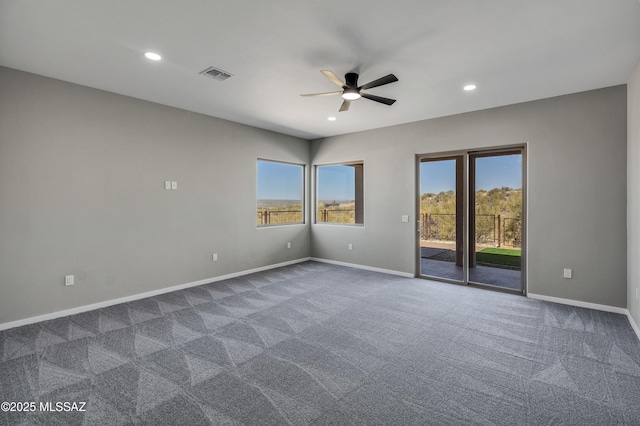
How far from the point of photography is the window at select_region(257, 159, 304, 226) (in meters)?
6.17

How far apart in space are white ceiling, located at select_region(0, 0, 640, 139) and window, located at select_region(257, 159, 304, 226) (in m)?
2.23

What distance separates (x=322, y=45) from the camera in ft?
9.16

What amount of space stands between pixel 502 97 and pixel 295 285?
414cm

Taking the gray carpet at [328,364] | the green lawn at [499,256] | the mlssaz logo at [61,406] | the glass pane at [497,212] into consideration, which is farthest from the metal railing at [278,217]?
the mlssaz logo at [61,406]

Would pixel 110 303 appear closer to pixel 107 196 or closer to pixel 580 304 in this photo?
pixel 107 196

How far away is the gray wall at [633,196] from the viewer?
317 cm

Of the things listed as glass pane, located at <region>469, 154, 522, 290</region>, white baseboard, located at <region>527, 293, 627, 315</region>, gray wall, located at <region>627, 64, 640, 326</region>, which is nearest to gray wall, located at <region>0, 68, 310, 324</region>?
glass pane, located at <region>469, 154, 522, 290</region>

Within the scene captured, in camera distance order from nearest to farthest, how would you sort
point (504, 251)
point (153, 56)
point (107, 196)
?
1. point (153, 56)
2. point (107, 196)
3. point (504, 251)

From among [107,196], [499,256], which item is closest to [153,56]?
[107,196]

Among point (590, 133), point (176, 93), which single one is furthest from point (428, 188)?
point (176, 93)

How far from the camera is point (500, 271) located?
5.58m

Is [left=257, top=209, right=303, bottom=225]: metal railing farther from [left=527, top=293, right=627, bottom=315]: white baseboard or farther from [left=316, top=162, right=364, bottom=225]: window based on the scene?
[left=527, top=293, right=627, bottom=315]: white baseboard

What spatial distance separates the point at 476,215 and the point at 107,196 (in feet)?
18.2

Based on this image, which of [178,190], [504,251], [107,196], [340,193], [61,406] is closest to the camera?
[61,406]
